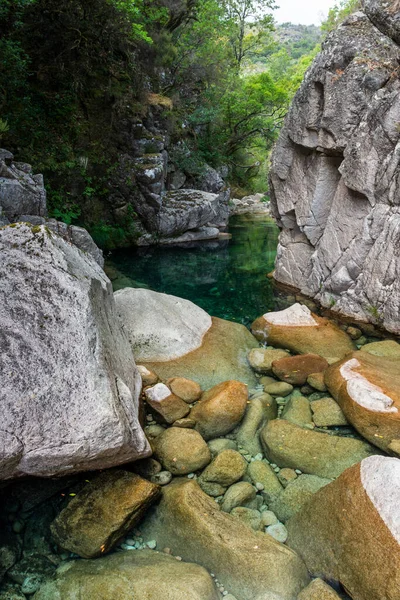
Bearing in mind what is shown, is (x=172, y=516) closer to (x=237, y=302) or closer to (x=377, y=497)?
(x=377, y=497)

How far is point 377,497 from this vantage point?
288 cm

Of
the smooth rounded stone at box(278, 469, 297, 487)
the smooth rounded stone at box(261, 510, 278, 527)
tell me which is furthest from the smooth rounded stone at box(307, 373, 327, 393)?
the smooth rounded stone at box(261, 510, 278, 527)

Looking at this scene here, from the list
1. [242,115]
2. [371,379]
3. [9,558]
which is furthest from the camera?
[242,115]

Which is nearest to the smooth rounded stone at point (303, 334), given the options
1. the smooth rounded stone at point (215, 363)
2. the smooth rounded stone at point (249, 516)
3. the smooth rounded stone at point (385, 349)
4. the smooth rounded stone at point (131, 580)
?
the smooth rounded stone at point (385, 349)

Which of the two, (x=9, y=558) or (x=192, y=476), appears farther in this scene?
(x=192, y=476)

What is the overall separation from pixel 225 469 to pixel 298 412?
5.04 feet

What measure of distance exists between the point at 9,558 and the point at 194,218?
16816 mm

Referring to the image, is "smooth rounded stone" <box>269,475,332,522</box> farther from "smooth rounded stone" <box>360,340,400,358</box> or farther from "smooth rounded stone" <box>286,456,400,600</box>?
"smooth rounded stone" <box>360,340,400,358</box>

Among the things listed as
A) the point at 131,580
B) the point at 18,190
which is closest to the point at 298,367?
the point at 131,580

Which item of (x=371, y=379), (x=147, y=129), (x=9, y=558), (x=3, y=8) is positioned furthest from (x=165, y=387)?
(x=147, y=129)

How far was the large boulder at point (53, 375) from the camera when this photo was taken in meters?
3.19

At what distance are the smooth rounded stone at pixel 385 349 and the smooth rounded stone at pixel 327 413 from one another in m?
1.94

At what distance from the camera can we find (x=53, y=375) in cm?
334

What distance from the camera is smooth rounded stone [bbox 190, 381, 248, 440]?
15.8 feet
